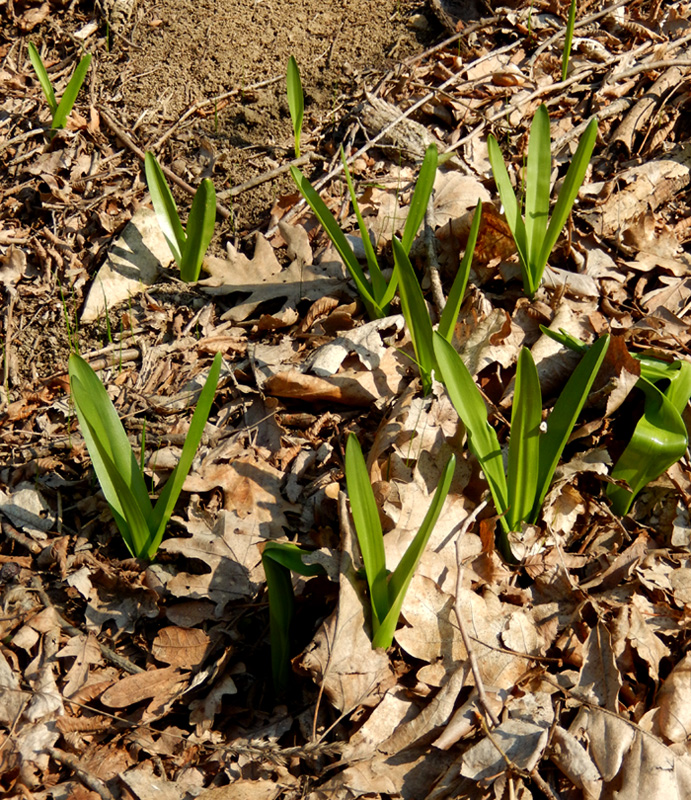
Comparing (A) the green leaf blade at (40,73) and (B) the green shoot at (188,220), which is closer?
(B) the green shoot at (188,220)

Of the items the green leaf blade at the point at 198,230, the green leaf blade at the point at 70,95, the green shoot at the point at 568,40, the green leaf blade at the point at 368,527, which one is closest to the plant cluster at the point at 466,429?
the green leaf blade at the point at 368,527

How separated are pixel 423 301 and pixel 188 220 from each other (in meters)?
0.94

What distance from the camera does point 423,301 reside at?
69.9 inches

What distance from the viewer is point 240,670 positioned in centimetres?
161

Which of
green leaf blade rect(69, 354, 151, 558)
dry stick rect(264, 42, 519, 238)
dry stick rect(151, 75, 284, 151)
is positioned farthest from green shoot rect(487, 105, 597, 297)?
dry stick rect(151, 75, 284, 151)

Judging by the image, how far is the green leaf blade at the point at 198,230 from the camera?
2229mm

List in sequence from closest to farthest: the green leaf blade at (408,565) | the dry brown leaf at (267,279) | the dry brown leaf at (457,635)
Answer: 1. the green leaf blade at (408,565)
2. the dry brown leaf at (457,635)
3. the dry brown leaf at (267,279)

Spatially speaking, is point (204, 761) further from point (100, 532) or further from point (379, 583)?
point (100, 532)

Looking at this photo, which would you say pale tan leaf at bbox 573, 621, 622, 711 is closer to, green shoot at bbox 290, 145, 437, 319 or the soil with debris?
the soil with debris

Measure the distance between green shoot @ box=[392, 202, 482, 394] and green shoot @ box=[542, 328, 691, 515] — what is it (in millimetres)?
273

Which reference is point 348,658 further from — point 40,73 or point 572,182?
point 40,73

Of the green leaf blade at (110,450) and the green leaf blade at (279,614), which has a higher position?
the green leaf blade at (110,450)

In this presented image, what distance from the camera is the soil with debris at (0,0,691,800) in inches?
57.6

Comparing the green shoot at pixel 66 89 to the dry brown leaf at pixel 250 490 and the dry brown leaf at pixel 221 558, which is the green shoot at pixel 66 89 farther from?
the dry brown leaf at pixel 221 558
